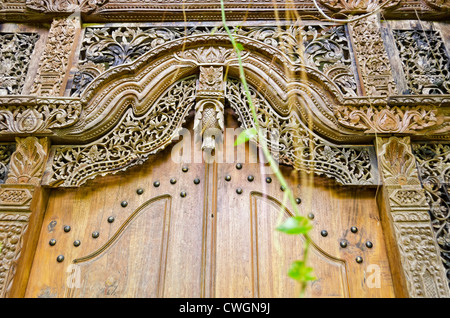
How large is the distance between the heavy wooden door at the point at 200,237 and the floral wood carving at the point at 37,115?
37 centimetres

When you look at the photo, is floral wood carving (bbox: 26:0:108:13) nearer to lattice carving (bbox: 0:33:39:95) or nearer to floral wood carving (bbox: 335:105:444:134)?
lattice carving (bbox: 0:33:39:95)

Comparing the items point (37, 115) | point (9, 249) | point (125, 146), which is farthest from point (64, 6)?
point (9, 249)

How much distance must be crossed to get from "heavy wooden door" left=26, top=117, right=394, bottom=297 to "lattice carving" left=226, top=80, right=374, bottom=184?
0.13 meters

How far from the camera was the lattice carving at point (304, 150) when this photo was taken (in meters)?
2.06

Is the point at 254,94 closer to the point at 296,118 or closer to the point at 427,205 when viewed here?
the point at 296,118

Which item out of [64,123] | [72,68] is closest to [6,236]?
[64,123]

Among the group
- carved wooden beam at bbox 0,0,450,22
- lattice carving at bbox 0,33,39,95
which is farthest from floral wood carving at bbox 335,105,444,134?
lattice carving at bbox 0,33,39,95

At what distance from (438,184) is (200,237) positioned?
1.28 m

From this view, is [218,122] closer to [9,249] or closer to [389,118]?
[389,118]

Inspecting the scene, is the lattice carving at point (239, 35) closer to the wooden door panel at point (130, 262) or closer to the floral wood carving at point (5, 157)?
the floral wood carving at point (5, 157)

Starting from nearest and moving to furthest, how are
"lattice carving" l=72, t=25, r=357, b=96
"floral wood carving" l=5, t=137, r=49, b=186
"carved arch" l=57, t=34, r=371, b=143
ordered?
"floral wood carving" l=5, t=137, r=49, b=186 → "carved arch" l=57, t=34, r=371, b=143 → "lattice carving" l=72, t=25, r=357, b=96

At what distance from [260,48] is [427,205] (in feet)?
4.13

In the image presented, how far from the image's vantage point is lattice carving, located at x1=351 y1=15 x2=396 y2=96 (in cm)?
226

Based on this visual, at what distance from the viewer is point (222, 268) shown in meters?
1.95
